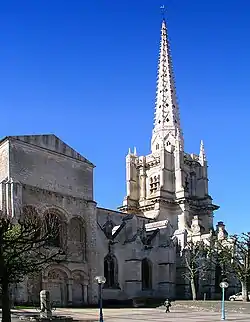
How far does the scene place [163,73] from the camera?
3999 inches

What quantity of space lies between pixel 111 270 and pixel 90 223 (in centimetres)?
857

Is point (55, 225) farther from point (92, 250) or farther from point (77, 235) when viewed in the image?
point (92, 250)

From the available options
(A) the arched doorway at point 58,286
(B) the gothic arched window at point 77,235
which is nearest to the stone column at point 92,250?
(B) the gothic arched window at point 77,235

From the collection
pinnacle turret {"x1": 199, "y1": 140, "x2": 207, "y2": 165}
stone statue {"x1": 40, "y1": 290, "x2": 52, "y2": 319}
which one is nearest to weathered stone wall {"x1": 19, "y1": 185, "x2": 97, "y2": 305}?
stone statue {"x1": 40, "y1": 290, "x2": 52, "y2": 319}

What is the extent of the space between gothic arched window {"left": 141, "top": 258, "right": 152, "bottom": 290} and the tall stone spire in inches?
1167

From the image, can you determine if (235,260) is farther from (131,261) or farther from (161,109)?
(161,109)

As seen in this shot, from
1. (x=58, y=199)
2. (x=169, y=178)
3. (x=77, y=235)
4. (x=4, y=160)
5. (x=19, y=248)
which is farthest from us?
(x=169, y=178)

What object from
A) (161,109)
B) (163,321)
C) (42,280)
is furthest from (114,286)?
(161,109)

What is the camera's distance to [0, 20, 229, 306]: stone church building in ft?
166

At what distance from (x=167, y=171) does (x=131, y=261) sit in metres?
30.1

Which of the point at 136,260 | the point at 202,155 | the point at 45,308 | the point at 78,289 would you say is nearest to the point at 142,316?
the point at 45,308

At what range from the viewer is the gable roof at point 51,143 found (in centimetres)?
5209

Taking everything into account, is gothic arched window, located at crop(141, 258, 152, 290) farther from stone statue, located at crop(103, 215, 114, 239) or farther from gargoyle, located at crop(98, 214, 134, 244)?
stone statue, located at crop(103, 215, 114, 239)

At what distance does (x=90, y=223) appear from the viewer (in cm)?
5625
